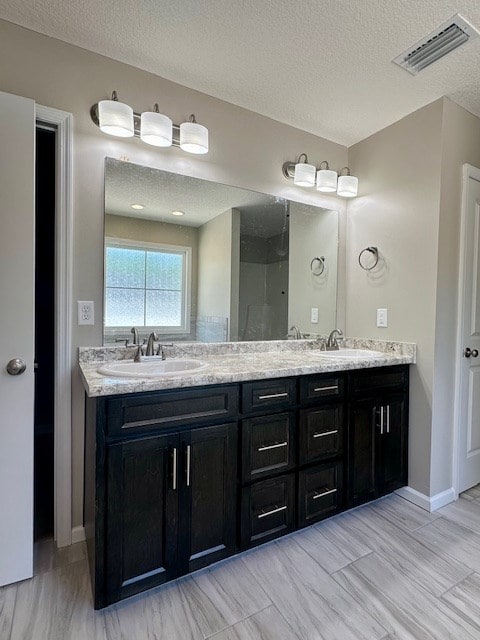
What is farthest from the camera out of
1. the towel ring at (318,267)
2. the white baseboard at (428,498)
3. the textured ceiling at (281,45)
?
the towel ring at (318,267)

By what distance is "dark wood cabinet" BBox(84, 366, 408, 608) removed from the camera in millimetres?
1293

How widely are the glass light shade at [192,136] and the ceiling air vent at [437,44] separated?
104 cm

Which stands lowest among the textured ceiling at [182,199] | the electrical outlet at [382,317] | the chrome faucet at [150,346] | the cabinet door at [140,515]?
the cabinet door at [140,515]

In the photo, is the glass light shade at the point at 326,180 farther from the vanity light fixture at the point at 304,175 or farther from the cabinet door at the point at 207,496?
the cabinet door at the point at 207,496

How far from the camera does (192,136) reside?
185 centimetres

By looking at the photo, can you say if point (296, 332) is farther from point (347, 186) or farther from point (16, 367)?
point (16, 367)

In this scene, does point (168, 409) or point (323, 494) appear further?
point (323, 494)

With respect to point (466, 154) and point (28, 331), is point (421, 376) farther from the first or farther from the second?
point (28, 331)

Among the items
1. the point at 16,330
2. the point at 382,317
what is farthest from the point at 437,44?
the point at 16,330

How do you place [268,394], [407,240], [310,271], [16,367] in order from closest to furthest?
[16,367]
[268,394]
[407,240]
[310,271]

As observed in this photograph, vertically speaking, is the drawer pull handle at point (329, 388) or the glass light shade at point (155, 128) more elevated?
the glass light shade at point (155, 128)

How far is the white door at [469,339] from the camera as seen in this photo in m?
2.17

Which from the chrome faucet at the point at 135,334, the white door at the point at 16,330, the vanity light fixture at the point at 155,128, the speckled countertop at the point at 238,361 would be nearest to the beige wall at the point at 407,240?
the speckled countertop at the point at 238,361

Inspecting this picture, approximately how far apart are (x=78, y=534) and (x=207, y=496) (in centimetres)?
79
